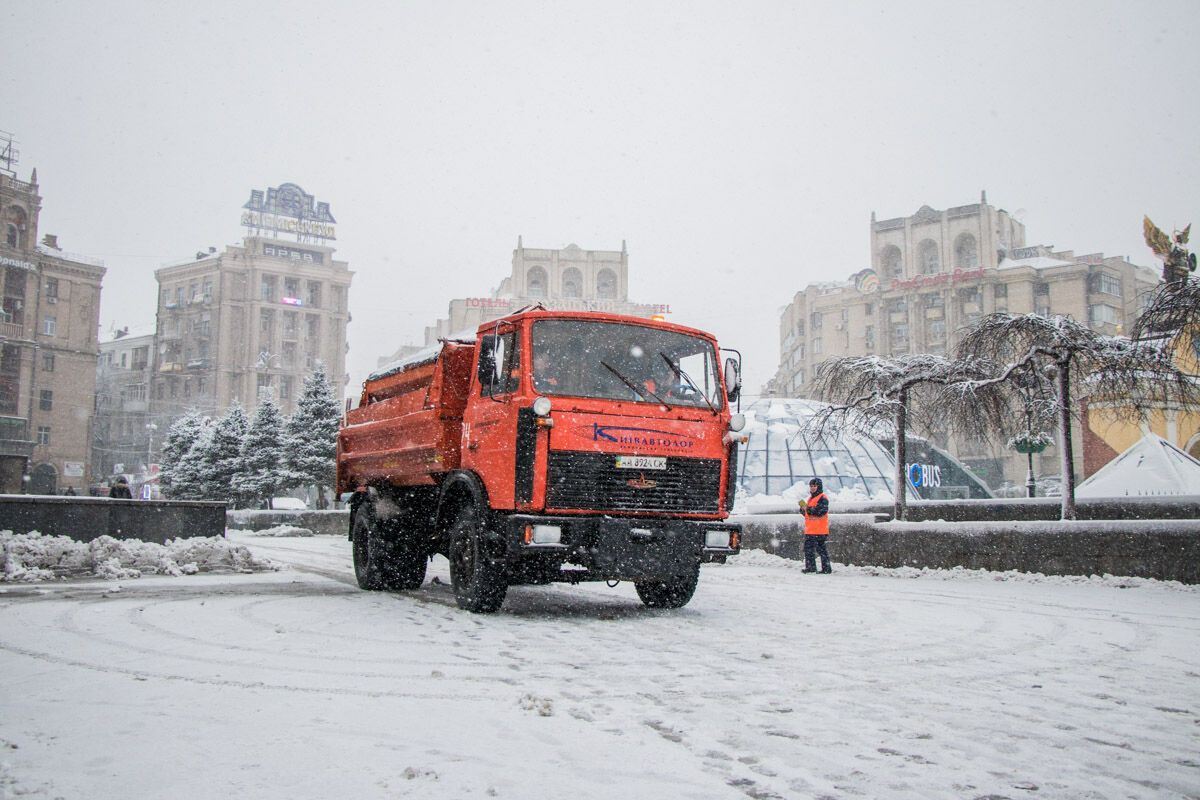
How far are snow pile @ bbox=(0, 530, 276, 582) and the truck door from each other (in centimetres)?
701

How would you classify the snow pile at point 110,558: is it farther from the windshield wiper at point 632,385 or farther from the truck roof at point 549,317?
the windshield wiper at point 632,385

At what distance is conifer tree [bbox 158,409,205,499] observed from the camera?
5803 cm

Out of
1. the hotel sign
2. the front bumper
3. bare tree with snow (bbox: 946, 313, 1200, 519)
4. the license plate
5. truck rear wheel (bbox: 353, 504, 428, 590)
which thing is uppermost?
the hotel sign

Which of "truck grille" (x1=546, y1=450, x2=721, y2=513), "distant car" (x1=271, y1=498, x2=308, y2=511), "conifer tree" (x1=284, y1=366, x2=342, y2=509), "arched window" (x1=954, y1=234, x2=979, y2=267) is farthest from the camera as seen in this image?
"arched window" (x1=954, y1=234, x2=979, y2=267)

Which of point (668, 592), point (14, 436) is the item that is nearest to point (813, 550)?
point (668, 592)

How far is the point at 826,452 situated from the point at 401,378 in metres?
31.7

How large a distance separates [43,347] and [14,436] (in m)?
8.87

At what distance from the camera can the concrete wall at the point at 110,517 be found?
1476 centimetres

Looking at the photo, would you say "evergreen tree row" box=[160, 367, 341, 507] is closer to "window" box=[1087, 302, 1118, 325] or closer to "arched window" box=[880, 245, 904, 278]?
"arched window" box=[880, 245, 904, 278]

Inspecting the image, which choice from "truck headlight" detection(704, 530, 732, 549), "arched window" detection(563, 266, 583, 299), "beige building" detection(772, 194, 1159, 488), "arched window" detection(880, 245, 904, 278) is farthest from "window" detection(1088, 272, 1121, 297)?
"truck headlight" detection(704, 530, 732, 549)

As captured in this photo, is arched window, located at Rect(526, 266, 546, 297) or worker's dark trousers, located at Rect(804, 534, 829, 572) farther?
arched window, located at Rect(526, 266, 546, 297)

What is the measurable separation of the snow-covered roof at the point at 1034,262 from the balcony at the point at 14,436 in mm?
81009

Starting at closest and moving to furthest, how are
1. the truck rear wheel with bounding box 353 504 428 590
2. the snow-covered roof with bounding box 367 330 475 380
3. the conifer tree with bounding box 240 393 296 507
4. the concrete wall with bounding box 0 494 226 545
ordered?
the snow-covered roof with bounding box 367 330 475 380
the truck rear wheel with bounding box 353 504 428 590
the concrete wall with bounding box 0 494 226 545
the conifer tree with bounding box 240 393 296 507

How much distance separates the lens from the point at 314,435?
51.9 meters
